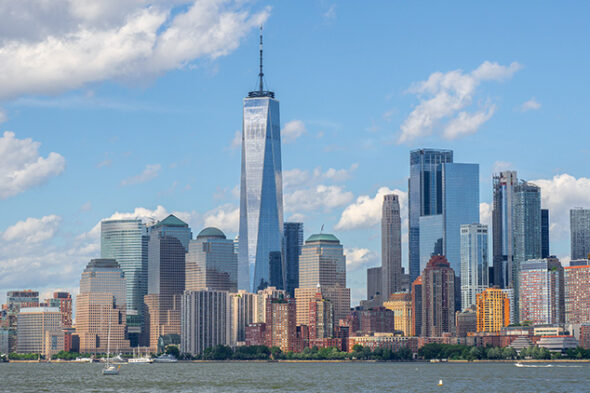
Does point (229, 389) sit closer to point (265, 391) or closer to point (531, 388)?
point (265, 391)

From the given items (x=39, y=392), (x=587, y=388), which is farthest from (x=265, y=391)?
(x=587, y=388)

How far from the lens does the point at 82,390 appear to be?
200 metres

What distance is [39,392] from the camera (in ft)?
645

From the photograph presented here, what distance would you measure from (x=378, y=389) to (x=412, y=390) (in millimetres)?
5844

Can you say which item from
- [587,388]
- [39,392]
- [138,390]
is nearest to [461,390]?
[587,388]

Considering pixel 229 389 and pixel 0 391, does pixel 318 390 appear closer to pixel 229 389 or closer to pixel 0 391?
pixel 229 389

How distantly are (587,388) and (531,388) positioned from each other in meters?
9.45

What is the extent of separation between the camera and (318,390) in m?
196

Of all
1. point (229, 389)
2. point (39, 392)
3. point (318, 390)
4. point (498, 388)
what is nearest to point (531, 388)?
point (498, 388)

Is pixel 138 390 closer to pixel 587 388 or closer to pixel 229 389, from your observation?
pixel 229 389

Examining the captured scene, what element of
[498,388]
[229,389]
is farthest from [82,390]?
[498,388]

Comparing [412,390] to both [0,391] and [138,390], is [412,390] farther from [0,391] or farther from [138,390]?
[0,391]

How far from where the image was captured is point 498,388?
655 feet

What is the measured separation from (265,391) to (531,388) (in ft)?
148
